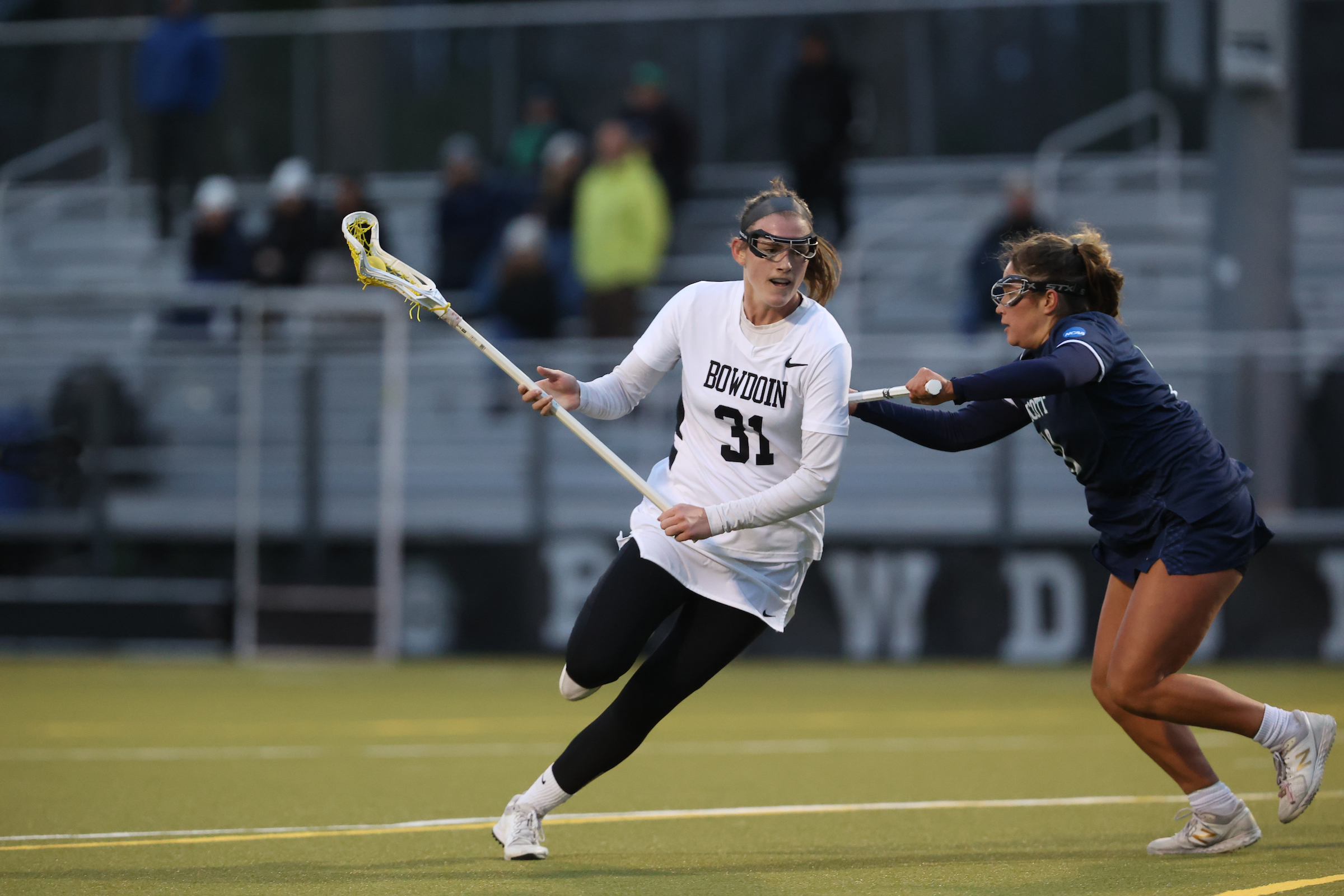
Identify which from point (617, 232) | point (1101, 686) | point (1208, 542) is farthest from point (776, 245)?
point (617, 232)

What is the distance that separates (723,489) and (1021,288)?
1272mm

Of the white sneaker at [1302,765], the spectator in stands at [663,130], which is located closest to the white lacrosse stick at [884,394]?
the white sneaker at [1302,765]

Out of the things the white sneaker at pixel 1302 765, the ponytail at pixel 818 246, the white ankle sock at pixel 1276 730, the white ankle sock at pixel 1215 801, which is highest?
the ponytail at pixel 818 246

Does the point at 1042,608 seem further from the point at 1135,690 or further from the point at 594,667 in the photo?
the point at 594,667

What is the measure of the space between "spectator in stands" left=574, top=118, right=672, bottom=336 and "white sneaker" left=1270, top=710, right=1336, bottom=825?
9.45m

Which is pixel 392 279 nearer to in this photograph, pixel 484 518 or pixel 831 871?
pixel 831 871

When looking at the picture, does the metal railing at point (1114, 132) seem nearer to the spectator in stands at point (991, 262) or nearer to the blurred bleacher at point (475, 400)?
the blurred bleacher at point (475, 400)

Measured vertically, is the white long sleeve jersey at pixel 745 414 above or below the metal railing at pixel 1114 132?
below

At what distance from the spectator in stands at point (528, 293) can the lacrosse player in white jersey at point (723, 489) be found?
8489 millimetres

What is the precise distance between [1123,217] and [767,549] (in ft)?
38.9

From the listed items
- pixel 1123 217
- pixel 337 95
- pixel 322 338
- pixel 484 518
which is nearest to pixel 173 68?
pixel 337 95

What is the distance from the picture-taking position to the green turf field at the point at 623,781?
19.7ft

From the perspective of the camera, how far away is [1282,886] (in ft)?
18.6

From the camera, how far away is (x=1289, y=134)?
13.9 metres
